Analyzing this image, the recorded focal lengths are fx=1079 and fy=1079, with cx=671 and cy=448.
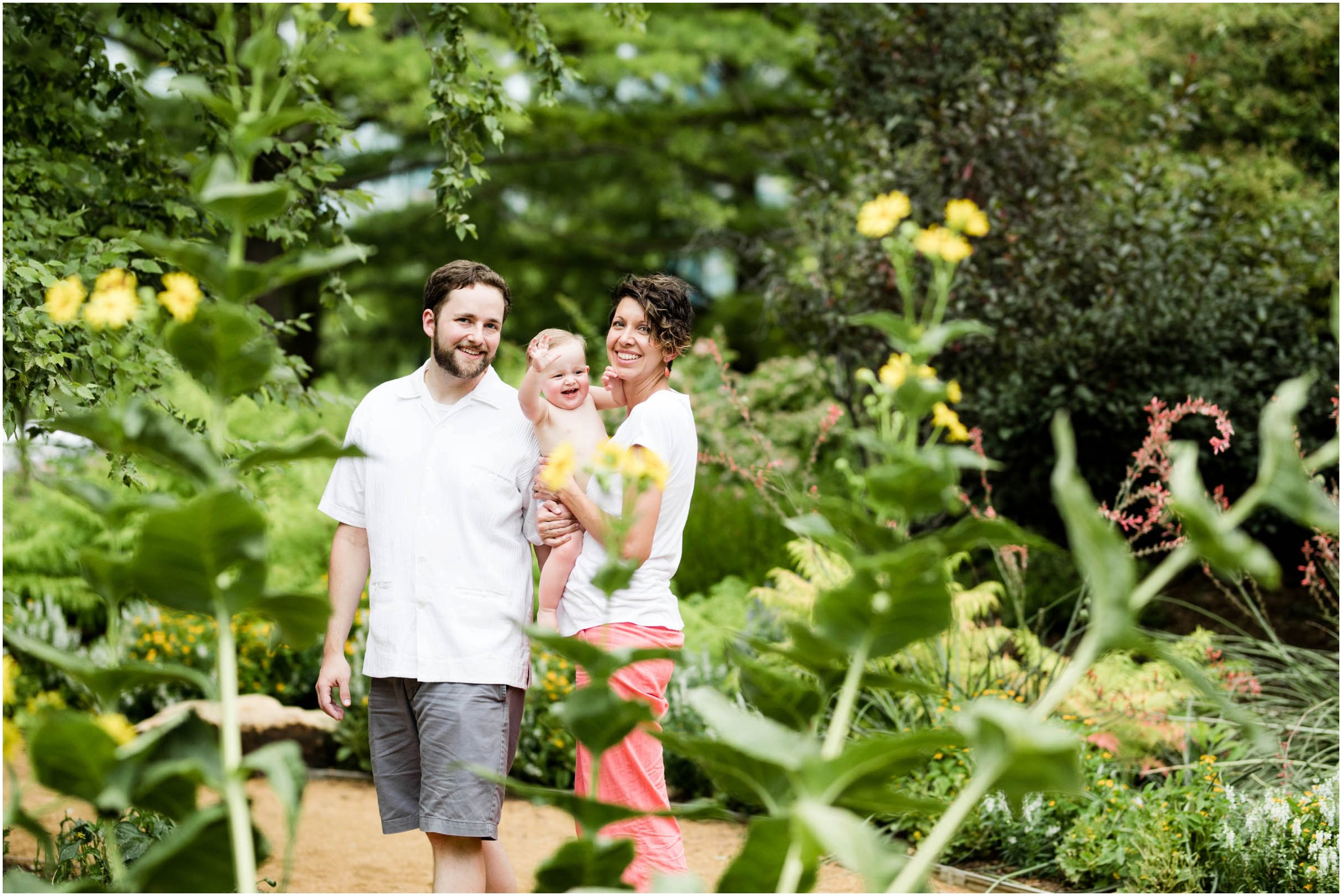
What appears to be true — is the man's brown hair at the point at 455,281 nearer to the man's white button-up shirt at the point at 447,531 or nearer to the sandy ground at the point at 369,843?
the man's white button-up shirt at the point at 447,531

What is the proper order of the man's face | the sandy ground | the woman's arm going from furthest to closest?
the sandy ground → the man's face → the woman's arm

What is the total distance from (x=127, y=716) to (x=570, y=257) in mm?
8942

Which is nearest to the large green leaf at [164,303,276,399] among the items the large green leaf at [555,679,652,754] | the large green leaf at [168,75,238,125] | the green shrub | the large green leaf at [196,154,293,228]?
the large green leaf at [196,154,293,228]

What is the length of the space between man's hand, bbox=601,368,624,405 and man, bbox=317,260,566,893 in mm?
258

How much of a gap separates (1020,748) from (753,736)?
1.04 ft

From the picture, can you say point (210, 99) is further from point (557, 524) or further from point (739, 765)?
point (557, 524)

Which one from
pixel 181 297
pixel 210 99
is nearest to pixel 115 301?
pixel 181 297

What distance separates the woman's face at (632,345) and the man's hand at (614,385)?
0.13 feet

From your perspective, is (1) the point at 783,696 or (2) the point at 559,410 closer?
(1) the point at 783,696

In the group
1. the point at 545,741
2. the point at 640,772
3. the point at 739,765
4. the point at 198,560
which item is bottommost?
the point at 545,741

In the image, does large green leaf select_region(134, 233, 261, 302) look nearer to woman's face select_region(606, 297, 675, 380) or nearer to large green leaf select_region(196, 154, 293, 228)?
large green leaf select_region(196, 154, 293, 228)

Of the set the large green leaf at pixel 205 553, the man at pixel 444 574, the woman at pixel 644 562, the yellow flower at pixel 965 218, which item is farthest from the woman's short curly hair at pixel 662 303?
the large green leaf at pixel 205 553

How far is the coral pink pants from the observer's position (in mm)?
2578

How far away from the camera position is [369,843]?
4.36 metres
